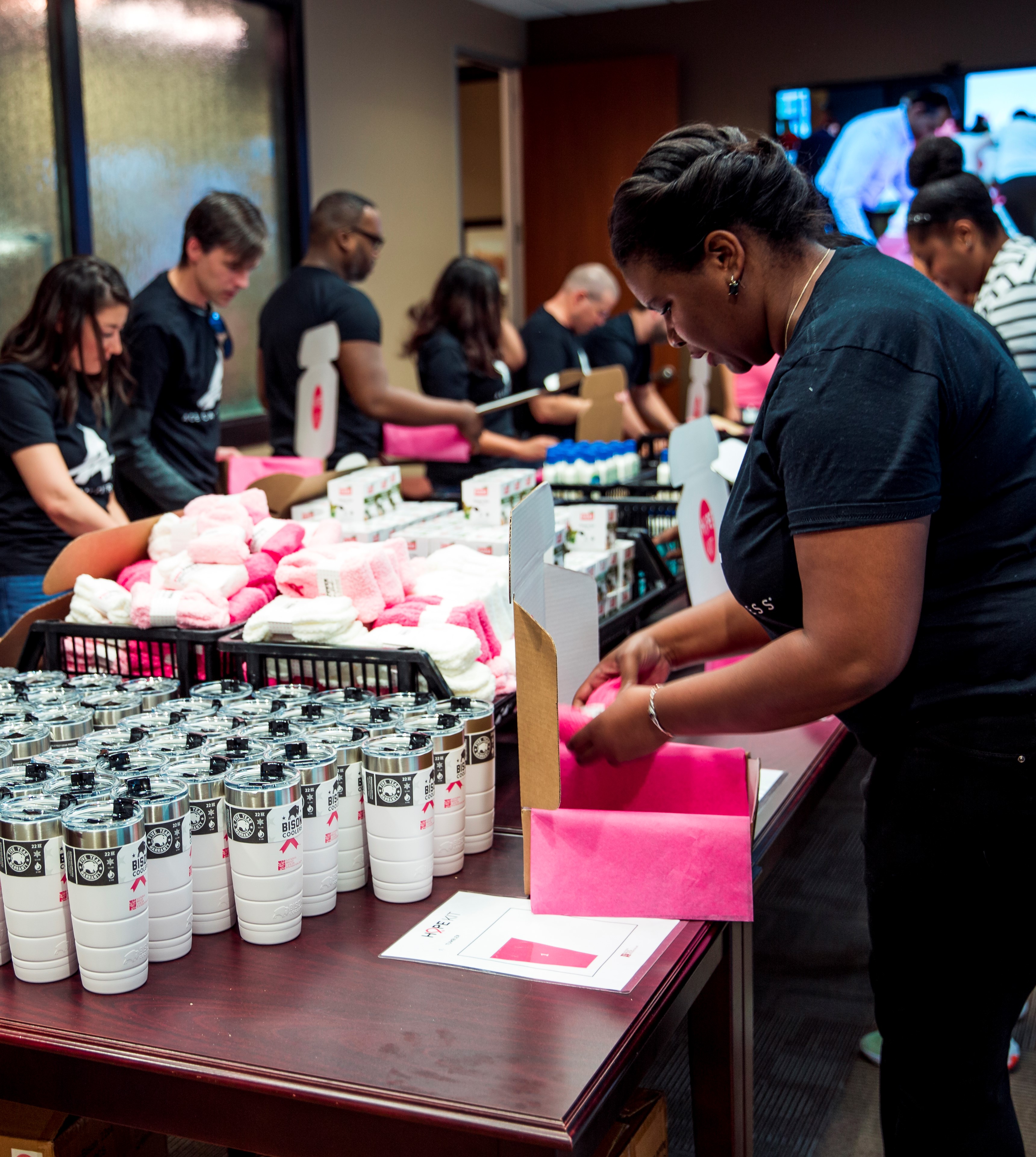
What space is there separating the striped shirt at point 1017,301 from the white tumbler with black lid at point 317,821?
7.46 feet

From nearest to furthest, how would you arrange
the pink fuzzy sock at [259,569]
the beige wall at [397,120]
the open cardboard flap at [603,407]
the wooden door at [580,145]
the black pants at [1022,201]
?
the pink fuzzy sock at [259,569], the open cardboard flap at [603,407], the beige wall at [397,120], the black pants at [1022,201], the wooden door at [580,145]

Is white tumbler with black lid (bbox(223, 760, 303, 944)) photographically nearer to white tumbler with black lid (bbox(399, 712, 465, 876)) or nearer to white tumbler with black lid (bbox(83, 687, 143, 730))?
white tumbler with black lid (bbox(399, 712, 465, 876))

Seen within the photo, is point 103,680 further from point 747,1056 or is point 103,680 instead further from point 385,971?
point 747,1056

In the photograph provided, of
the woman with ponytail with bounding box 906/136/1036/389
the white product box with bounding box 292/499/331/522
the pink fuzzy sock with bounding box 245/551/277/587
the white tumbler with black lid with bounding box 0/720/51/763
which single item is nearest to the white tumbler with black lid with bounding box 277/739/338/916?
the white tumbler with black lid with bounding box 0/720/51/763

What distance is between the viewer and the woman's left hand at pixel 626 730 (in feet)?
4.20

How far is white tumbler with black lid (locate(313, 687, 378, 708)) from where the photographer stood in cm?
153

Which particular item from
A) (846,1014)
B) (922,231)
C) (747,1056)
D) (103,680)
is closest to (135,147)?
(922,231)

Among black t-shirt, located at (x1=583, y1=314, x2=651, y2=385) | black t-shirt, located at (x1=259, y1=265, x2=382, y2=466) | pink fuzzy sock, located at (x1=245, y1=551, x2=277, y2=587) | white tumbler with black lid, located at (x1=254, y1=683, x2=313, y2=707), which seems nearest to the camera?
white tumbler with black lid, located at (x1=254, y1=683, x2=313, y2=707)

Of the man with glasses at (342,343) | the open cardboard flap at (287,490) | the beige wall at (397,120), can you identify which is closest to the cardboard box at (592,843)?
the open cardboard flap at (287,490)

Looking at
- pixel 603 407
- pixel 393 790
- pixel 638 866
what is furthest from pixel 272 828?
pixel 603 407

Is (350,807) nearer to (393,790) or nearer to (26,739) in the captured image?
(393,790)

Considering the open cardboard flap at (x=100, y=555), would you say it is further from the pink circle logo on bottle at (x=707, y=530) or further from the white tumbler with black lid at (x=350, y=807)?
the pink circle logo on bottle at (x=707, y=530)

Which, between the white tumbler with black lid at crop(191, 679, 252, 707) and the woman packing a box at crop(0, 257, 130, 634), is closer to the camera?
the white tumbler with black lid at crop(191, 679, 252, 707)

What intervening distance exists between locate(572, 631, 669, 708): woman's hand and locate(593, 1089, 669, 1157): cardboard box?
483 mm
